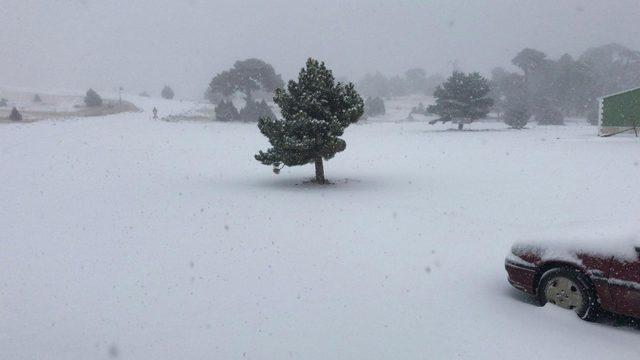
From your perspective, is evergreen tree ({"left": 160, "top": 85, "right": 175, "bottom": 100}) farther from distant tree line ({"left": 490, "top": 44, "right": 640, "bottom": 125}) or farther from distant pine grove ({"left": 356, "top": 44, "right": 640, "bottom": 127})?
distant tree line ({"left": 490, "top": 44, "right": 640, "bottom": 125})

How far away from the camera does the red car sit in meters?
5.62

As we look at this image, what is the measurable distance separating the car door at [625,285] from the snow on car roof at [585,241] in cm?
10

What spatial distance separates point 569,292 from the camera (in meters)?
6.12

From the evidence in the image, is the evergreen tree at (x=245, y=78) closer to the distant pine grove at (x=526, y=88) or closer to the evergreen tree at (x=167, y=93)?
the distant pine grove at (x=526, y=88)

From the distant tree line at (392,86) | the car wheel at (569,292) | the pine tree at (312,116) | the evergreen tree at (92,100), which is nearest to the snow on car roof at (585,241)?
the car wheel at (569,292)

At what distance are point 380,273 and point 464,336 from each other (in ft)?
7.89

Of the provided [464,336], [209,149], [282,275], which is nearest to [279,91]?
[282,275]

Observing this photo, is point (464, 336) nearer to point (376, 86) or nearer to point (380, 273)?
point (380, 273)

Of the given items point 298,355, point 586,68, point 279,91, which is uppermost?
point 586,68

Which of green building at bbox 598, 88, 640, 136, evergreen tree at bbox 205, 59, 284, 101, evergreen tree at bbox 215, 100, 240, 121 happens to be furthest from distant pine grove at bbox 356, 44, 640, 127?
evergreen tree at bbox 215, 100, 240, 121

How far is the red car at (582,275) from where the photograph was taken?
5.62 meters

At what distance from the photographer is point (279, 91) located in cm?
1627

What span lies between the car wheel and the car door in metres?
0.28

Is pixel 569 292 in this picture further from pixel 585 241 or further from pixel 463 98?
pixel 463 98
